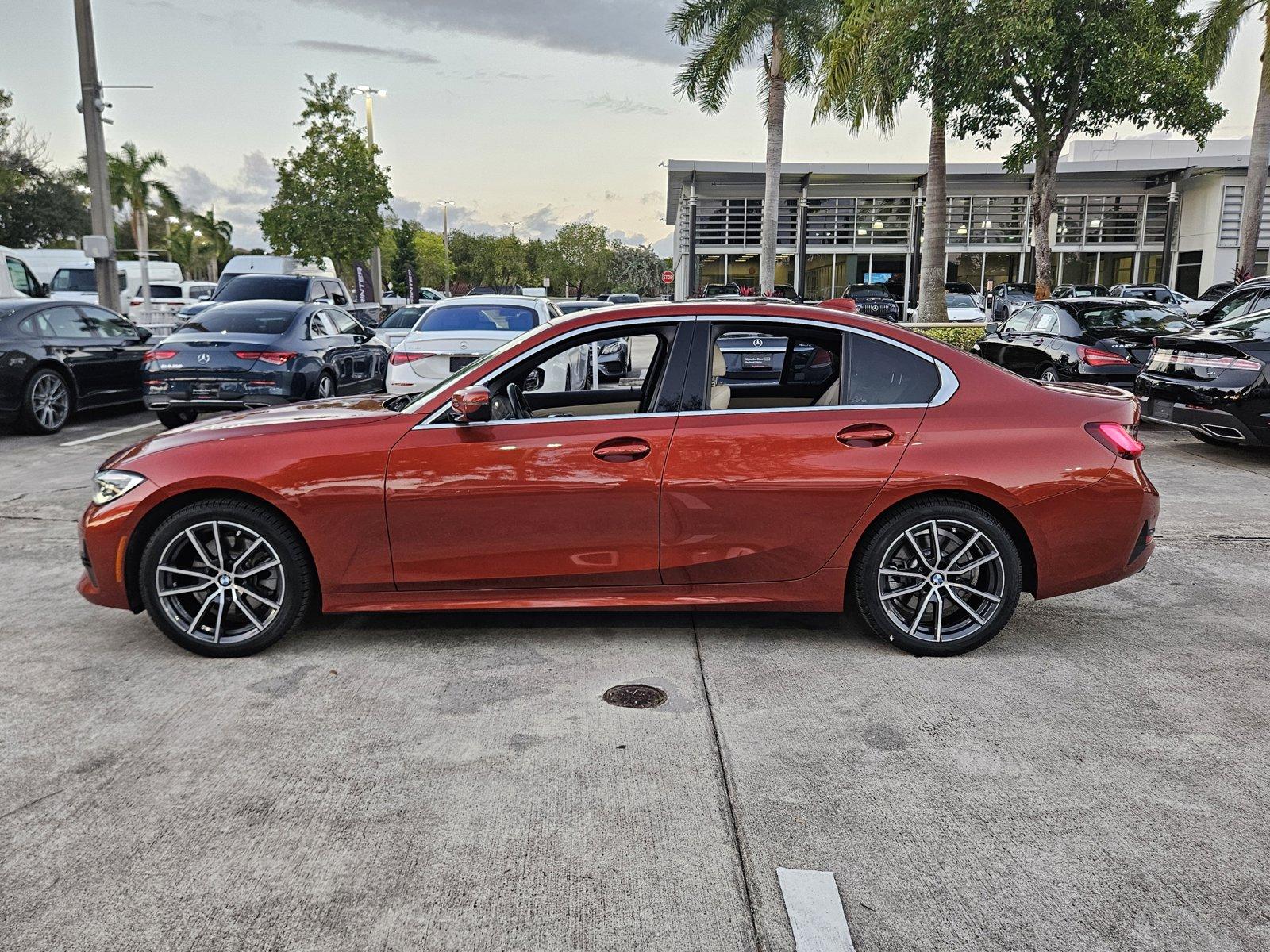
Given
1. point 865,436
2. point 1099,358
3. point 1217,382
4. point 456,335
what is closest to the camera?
point 865,436

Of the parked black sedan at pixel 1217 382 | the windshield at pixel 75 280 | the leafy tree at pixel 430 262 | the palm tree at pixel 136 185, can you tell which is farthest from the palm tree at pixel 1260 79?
the leafy tree at pixel 430 262

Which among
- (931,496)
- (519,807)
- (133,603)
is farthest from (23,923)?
(931,496)

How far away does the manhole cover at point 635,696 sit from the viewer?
4035 millimetres

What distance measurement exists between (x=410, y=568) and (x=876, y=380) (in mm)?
2279

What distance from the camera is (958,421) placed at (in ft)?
14.8

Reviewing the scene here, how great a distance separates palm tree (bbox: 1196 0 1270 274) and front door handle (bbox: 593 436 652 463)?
25.5 meters

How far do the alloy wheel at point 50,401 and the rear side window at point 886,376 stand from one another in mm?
9965

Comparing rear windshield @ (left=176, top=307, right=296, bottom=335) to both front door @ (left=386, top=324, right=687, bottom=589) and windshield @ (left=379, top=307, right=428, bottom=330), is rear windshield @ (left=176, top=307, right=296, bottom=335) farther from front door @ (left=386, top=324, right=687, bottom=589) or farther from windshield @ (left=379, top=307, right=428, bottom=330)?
windshield @ (left=379, top=307, right=428, bottom=330)

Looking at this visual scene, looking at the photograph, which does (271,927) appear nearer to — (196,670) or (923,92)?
(196,670)

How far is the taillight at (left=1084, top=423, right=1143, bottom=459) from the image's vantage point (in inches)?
179

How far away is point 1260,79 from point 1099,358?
1766 centimetres

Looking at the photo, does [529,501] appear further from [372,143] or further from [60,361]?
[372,143]

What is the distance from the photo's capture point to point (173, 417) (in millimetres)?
12141

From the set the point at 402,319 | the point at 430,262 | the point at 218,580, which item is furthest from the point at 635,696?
the point at 430,262
